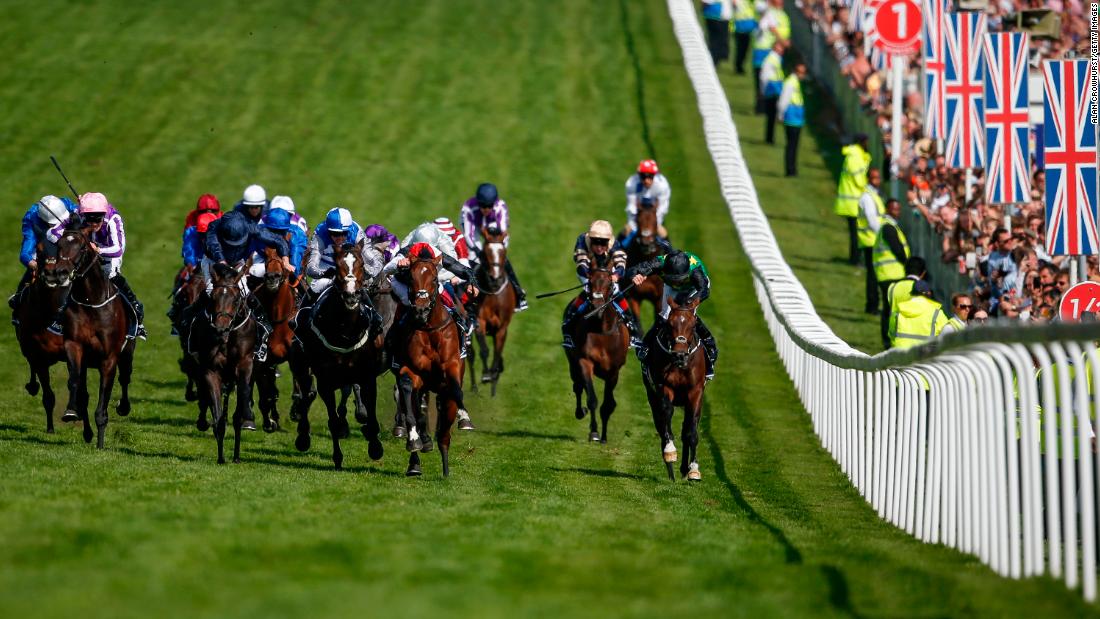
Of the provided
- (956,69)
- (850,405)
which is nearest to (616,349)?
(850,405)

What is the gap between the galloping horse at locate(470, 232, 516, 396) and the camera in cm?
1775

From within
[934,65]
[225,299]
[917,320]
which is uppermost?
[934,65]

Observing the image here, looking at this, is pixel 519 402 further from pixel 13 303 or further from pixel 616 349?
pixel 13 303

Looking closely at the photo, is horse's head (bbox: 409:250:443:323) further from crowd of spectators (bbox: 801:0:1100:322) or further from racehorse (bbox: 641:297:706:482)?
crowd of spectators (bbox: 801:0:1100:322)

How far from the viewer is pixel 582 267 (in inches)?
643

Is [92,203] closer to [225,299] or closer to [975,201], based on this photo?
[225,299]

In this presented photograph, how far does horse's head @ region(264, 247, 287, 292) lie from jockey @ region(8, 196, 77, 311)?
203 cm

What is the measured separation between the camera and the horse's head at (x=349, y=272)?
43.0 ft

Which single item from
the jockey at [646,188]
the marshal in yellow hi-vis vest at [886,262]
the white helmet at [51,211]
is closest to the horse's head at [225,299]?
the white helmet at [51,211]

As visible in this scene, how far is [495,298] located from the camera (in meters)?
18.3

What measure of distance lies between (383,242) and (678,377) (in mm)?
3363

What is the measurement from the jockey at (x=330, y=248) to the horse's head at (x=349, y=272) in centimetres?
124

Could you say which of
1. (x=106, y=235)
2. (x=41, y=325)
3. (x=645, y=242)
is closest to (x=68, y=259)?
(x=41, y=325)

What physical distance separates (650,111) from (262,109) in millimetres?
7995
